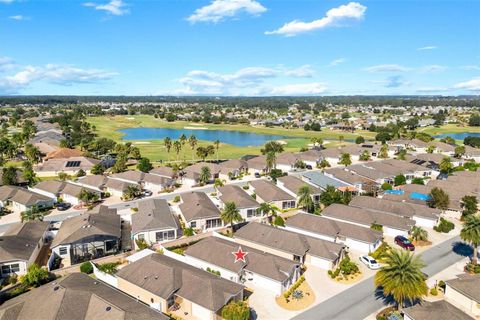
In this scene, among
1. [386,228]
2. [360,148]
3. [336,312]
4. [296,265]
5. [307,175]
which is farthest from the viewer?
[360,148]

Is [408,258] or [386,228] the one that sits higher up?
[408,258]

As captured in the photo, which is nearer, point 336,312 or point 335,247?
point 336,312

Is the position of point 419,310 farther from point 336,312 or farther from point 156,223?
point 156,223

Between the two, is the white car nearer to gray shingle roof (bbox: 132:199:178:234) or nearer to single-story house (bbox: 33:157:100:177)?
gray shingle roof (bbox: 132:199:178:234)

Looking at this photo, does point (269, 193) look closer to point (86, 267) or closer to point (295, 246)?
point (295, 246)

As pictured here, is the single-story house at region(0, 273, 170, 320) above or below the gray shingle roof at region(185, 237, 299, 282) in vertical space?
above

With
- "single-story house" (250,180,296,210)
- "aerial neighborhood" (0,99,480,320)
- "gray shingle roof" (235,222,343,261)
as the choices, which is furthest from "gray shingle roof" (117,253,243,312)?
"single-story house" (250,180,296,210)

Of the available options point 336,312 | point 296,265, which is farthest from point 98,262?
point 336,312

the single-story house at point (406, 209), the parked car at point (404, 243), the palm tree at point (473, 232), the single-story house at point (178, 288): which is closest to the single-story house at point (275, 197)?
the single-story house at point (406, 209)

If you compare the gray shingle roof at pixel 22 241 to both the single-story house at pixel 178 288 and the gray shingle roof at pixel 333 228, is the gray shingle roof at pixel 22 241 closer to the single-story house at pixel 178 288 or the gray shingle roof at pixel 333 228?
the single-story house at pixel 178 288
